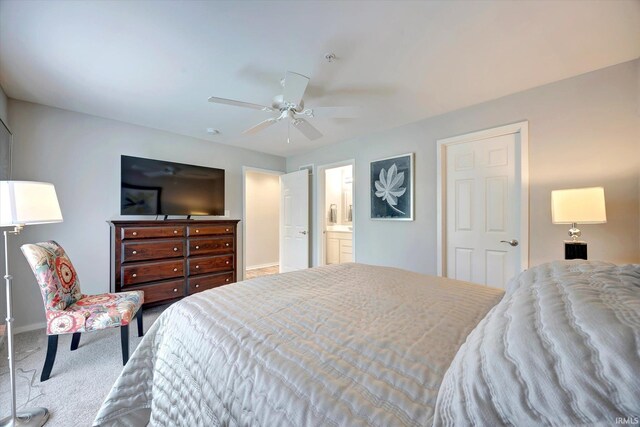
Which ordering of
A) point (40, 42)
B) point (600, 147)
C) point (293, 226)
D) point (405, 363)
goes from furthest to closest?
point (293, 226)
point (600, 147)
point (40, 42)
point (405, 363)

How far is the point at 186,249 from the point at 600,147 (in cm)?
424

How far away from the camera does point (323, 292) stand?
4.43ft

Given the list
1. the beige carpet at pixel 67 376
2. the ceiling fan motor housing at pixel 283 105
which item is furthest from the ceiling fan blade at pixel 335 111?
the beige carpet at pixel 67 376

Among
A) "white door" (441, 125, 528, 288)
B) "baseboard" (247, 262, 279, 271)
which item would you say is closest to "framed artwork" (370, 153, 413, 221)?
"white door" (441, 125, 528, 288)

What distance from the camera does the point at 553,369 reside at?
42cm

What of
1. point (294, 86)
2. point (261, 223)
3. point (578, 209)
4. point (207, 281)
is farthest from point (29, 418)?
point (261, 223)

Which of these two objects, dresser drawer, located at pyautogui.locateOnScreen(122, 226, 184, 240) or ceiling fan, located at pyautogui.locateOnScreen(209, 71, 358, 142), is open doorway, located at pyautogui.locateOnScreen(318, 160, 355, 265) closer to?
ceiling fan, located at pyautogui.locateOnScreen(209, 71, 358, 142)

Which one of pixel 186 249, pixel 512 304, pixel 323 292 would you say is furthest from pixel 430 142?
pixel 186 249

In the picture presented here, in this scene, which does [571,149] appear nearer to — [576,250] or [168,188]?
[576,250]

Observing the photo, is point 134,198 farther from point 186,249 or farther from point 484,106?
point 484,106

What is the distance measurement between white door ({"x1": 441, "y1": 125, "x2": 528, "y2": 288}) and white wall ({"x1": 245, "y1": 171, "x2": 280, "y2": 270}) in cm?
390

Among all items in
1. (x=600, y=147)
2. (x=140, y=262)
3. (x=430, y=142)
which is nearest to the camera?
(x=600, y=147)

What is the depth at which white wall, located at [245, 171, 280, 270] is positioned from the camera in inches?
232

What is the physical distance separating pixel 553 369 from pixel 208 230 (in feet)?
11.7
